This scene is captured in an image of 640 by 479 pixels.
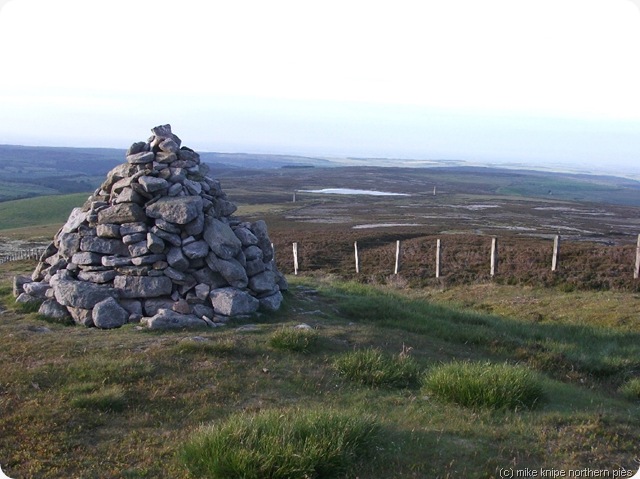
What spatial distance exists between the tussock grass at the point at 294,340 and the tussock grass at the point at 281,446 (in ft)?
12.4

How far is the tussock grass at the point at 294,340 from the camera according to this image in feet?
34.3

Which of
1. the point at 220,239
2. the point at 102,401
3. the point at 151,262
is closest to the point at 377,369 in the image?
the point at 102,401

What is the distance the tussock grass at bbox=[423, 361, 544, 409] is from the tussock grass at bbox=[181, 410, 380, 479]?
2073mm

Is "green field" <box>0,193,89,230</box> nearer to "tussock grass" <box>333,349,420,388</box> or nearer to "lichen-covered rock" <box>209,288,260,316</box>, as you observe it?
"lichen-covered rock" <box>209,288,260,316</box>

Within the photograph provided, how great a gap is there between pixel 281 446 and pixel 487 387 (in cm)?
368

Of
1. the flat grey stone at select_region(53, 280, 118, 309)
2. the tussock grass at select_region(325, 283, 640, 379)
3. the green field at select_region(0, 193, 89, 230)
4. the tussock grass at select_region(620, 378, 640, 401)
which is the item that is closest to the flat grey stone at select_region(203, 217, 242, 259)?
the flat grey stone at select_region(53, 280, 118, 309)

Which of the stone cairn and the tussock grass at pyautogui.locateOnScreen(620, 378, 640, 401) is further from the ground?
the stone cairn

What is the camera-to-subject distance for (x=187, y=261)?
13281mm

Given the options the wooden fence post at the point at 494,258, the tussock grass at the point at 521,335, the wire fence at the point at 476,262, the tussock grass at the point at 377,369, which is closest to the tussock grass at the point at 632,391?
the tussock grass at the point at 521,335

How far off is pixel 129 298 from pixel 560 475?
950 cm

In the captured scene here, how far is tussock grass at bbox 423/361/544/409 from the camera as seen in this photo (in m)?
8.12

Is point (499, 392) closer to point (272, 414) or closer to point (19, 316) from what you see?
point (272, 414)

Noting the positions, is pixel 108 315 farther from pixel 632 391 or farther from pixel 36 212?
pixel 36 212

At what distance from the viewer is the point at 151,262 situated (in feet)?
42.8
